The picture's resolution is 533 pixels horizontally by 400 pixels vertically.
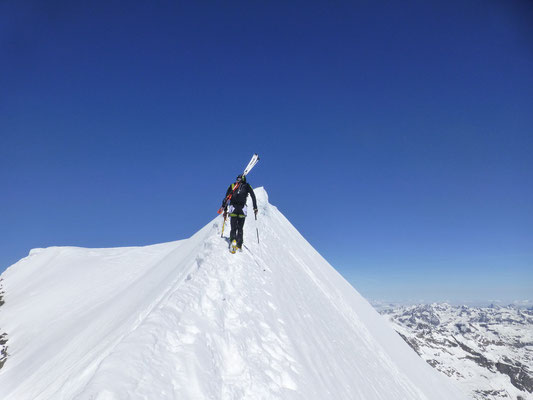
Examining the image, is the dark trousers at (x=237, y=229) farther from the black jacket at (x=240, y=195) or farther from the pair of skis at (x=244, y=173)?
the pair of skis at (x=244, y=173)

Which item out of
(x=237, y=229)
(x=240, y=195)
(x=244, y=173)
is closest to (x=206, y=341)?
(x=237, y=229)

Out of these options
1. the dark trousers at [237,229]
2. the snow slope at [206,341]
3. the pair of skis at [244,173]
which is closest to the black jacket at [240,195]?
the pair of skis at [244,173]

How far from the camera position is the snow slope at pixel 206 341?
3.46 m

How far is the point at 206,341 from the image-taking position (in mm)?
4285

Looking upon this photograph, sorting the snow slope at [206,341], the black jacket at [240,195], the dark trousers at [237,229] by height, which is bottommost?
the snow slope at [206,341]

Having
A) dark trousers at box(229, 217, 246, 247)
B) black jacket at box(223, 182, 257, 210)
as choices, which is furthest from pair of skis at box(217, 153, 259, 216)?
dark trousers at box(229, 217, 246, 247)

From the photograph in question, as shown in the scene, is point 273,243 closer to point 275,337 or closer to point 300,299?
point 300,299

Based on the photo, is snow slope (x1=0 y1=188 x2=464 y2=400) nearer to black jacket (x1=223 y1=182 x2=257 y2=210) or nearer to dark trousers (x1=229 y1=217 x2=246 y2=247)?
dark trousers (x1=229 y1=217 x2=246 y2=247)

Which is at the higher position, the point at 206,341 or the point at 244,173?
the point at 244,173

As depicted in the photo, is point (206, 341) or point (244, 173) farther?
point (244, 173)

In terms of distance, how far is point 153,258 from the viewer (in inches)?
716

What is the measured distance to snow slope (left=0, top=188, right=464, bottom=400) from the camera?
3.46m

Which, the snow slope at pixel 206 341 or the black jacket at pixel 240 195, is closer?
the snow slope at pixel 206 341

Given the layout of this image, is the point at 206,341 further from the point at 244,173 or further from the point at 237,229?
the point at 244,173
